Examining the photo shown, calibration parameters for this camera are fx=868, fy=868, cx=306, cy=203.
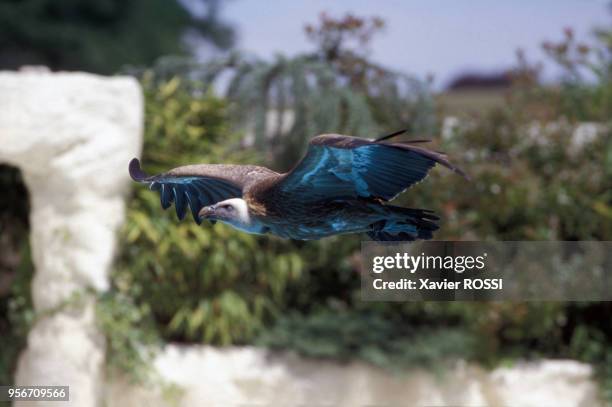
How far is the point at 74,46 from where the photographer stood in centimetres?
894

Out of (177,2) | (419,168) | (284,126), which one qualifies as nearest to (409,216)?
(419,168)

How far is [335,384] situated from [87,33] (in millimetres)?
6032

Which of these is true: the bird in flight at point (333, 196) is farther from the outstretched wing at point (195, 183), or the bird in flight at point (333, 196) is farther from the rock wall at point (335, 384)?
the rock wall at point (335, 384)

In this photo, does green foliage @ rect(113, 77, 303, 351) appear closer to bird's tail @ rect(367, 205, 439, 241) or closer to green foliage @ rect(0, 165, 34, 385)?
green foliage @ rect(0, 165, 34, 385)

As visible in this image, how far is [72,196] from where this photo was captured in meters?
3.86

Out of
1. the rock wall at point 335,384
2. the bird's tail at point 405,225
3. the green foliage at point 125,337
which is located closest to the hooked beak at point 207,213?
the bird's tail at point 405,225

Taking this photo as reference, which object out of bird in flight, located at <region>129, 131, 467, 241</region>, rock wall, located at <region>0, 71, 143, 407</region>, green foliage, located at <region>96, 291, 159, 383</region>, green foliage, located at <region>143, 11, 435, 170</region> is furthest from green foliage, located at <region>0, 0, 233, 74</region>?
bird in flight, located at <region>129, 131, 467, 241</region>

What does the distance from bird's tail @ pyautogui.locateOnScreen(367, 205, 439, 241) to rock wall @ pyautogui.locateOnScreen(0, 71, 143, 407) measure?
2.69m

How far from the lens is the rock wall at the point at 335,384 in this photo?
13.8 feet

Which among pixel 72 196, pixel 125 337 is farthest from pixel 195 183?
pixel 125 337

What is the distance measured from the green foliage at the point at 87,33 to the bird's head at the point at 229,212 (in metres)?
7.97

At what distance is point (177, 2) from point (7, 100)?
271 inches

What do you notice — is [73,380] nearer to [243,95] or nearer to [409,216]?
[243,95]

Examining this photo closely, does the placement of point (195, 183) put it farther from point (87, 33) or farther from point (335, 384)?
point (87, 33)
